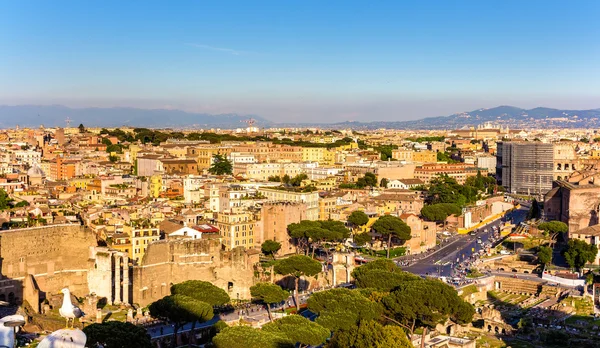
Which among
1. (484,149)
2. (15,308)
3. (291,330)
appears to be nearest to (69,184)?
(15,308)

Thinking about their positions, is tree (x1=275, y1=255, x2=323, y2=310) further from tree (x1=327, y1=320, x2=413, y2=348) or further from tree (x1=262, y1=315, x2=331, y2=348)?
tree (x1=327, y1=320, x2=413, y2=348)

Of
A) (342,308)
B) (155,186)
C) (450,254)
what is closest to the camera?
(342,308)

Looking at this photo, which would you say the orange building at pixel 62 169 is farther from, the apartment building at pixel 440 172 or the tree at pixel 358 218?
the apartment building at pixel 440 172

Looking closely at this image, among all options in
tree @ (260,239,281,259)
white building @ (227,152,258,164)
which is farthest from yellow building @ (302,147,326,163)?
tree @ (260,239,281,259)

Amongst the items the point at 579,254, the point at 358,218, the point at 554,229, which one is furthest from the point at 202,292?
the point at 554,229

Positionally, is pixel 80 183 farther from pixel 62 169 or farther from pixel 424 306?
pixel 424 306

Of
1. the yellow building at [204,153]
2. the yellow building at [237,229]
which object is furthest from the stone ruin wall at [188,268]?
the yellow building at [204,153]

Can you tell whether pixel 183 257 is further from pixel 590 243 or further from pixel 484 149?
pixel 484 149
